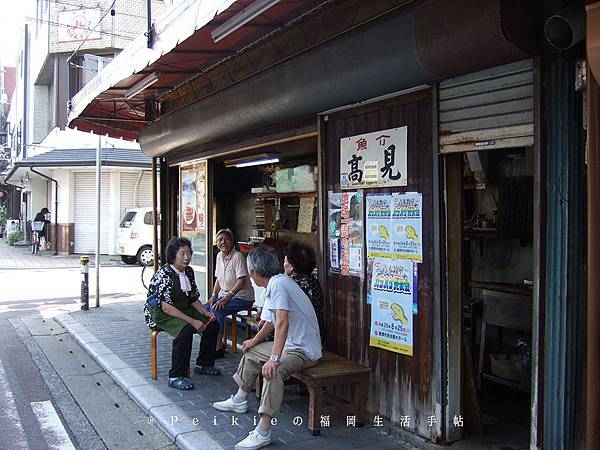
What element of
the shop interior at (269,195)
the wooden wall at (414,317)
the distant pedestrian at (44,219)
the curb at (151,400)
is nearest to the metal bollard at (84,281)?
the curb at (151,400)

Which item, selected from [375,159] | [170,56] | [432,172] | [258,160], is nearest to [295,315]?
[375,159]

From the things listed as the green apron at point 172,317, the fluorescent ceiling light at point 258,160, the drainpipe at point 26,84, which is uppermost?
the drainpipe at point 26,84

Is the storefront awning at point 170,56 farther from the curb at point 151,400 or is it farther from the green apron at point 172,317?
the curb at point 151,400

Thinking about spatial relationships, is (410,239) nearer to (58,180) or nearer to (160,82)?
(160,82)

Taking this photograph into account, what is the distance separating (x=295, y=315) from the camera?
4.77 m

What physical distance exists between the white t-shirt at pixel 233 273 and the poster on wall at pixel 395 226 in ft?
8.00

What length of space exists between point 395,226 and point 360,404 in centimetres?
150

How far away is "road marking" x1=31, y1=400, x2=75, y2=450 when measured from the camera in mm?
4656

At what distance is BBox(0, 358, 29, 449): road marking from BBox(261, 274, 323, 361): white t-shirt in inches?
87.4

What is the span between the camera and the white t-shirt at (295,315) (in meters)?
4.69

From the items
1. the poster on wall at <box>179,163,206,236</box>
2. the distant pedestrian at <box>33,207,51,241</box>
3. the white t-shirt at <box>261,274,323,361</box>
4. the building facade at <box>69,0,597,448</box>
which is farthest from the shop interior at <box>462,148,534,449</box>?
the distant pedestrian at <box>33,207,51,241</box>

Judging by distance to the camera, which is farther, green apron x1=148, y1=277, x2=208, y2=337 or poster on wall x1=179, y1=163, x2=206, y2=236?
poster on wall x1=179, y1=163, x2=206, y2=236

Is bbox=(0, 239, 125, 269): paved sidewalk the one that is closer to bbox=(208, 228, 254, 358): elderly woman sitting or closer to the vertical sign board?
bbox=(208, 228, 254, 358): elderly woman sitting

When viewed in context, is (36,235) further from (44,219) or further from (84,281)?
(84,281)
